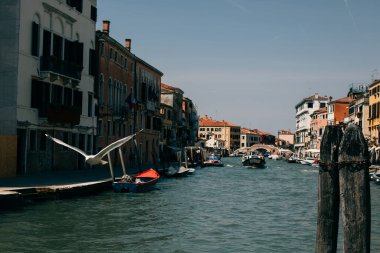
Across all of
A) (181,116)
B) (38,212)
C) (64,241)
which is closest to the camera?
(64,241)

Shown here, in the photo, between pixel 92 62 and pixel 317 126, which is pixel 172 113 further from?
pixel 317 126

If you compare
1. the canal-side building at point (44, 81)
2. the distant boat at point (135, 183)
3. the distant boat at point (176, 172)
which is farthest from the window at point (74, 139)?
the distant boat at point (176, 172)

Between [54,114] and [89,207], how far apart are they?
9803 mm

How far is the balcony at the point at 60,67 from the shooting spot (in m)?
25.9

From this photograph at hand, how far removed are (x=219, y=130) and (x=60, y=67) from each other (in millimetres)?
127083

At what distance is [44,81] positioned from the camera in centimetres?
2627

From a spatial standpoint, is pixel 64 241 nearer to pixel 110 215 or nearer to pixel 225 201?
pixel 110 215

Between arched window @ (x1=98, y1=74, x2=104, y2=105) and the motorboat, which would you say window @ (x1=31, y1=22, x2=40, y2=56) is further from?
the motorboat

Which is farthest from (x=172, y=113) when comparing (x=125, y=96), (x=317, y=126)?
(x=317, y=126)

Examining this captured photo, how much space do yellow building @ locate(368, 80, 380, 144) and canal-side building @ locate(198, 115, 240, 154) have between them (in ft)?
308

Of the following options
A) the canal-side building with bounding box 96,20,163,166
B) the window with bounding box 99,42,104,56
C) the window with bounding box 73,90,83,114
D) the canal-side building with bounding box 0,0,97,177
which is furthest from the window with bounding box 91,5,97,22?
the window with bounding box 73,90,83,114

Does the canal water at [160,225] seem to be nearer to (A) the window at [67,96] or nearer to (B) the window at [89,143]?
(A) the window at [67,96]

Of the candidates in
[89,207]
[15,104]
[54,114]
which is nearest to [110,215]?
[89,207]

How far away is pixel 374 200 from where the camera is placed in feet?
77.4
